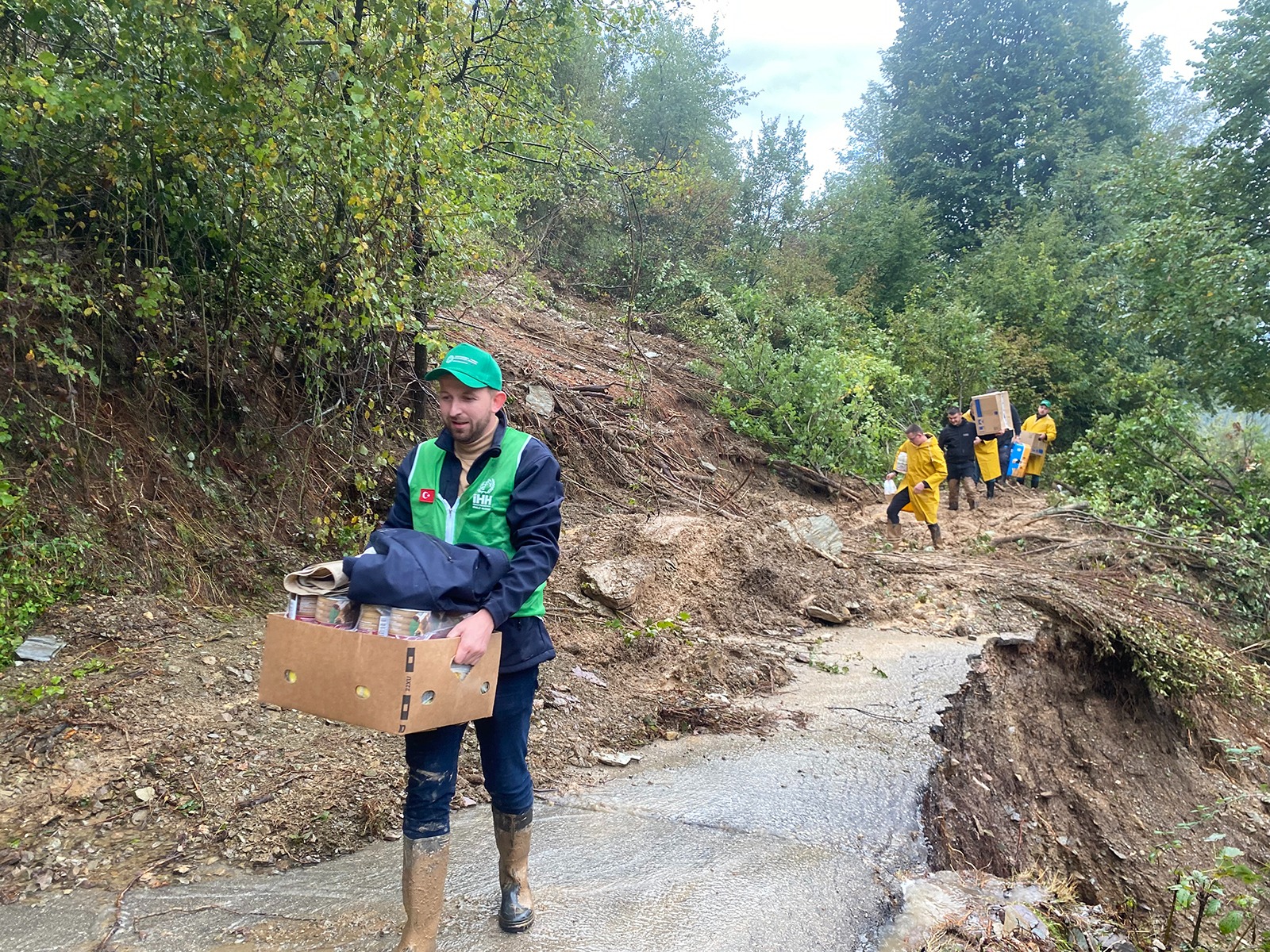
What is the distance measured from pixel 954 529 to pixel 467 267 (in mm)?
8257

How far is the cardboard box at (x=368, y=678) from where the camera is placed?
195cm

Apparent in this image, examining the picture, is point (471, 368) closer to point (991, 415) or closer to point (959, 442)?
point (959, 442)

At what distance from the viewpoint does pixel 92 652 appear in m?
4.10

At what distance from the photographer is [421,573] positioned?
2076mm

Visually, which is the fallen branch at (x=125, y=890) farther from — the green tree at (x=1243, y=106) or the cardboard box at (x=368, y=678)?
the green tree at (x=1243, y=106)

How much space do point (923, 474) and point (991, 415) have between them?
3.51m

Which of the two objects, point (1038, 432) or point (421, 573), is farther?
point (1038, 432)

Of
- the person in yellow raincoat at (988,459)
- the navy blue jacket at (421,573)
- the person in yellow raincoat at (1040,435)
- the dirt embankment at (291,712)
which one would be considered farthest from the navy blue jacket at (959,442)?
the navy blue jacket at (421,573)

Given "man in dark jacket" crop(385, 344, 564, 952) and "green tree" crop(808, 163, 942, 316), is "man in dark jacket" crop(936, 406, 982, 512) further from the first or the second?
"green tree" crop(808, 163, 942, 316)

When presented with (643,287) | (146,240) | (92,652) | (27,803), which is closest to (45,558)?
(92,652)

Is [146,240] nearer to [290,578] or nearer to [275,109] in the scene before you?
[275,109]

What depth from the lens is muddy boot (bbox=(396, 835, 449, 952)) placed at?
233 centimetres

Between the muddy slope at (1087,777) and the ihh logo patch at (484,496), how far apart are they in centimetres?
278

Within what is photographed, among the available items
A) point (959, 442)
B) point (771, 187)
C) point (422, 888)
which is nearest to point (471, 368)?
point (422, 888)
